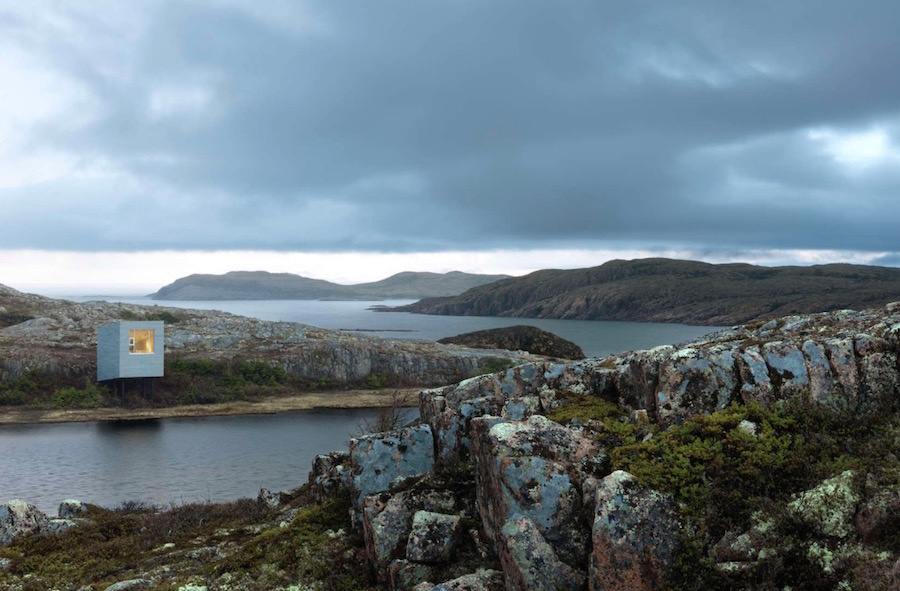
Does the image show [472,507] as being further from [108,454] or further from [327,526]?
[108,454]

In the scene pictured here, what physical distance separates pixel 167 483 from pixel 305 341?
6387cm

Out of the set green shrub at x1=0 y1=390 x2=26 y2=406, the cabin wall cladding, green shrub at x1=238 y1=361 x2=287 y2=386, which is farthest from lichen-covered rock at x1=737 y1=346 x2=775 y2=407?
green shrub at x1=238 y1=361 x2=287 y2=386

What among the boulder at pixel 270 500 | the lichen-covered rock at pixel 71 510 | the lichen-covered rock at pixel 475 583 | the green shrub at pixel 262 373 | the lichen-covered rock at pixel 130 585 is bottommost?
the green shrub at pixel 262 373

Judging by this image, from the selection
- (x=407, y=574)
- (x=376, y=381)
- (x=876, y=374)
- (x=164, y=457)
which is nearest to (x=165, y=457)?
(x=164, y=457)

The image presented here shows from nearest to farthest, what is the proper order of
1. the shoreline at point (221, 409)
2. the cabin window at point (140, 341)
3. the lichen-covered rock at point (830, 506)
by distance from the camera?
the lichen-covered rock at point (830, 506) < the shoreline at point (221, 409) < the cabin window at point (140, 341)

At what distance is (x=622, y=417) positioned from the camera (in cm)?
1590

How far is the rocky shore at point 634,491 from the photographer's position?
1098 centimetres

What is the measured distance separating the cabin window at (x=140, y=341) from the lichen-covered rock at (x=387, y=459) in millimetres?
67859

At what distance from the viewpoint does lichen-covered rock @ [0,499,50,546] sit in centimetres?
2300

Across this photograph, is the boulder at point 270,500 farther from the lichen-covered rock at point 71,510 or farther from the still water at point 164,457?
the still water at point 164,457

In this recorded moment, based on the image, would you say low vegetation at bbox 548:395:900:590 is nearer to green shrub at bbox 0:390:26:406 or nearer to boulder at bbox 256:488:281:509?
boulder at bbox 256:488:281:509

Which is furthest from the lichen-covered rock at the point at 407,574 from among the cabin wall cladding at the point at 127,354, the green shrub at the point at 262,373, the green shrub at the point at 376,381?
the green shrub at the point at 376,381

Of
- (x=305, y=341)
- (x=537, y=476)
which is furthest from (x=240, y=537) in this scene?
(x=305, y=341)

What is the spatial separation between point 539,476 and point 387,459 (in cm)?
636
